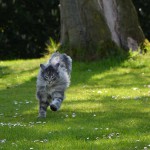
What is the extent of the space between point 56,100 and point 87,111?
0.89 m

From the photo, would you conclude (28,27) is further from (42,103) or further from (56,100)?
(56,100)

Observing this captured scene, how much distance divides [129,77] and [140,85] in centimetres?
185

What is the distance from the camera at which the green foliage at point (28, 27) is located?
30000 mm

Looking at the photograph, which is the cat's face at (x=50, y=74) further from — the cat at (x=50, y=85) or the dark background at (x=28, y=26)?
the dark background at (x=28, y=26)

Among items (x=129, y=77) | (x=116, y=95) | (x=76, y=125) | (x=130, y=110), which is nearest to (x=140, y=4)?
(x=129, y=77)

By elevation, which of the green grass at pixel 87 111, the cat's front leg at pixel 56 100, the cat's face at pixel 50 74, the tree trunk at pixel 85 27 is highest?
the tree trunk at pixel 85 27

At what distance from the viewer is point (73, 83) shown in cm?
1909

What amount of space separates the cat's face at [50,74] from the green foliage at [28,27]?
16.7m

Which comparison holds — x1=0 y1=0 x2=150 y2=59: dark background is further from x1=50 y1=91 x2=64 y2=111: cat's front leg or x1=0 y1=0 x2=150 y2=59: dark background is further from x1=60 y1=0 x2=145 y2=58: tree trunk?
x1=50 y1=91 x2=64 y2=111: cat's front leg

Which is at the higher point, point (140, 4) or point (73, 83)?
point (140, 4)

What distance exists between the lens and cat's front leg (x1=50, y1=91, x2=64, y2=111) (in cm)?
1259

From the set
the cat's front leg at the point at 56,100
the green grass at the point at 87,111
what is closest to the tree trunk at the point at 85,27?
the green grass at the point at 87,111

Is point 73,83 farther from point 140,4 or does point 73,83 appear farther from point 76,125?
point 140,4

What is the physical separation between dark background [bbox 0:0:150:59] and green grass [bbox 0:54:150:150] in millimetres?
7815
